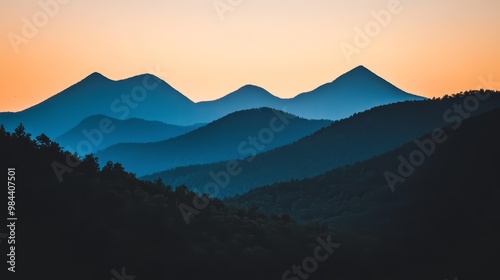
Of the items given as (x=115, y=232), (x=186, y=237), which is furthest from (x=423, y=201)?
(x=115, y=232)

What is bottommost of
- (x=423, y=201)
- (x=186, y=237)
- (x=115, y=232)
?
(x=423, y=201)

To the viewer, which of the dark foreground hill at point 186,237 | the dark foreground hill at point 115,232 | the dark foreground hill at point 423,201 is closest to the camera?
the dark foreground hill at point 115,232

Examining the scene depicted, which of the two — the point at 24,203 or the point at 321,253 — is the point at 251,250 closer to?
the point at 321,253

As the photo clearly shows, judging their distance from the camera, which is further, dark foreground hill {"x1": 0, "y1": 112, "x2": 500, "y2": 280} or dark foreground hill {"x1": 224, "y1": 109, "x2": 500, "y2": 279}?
dark foreground hill {"x1": 224, "y1": 109, "x2": 500, "y2": 279}

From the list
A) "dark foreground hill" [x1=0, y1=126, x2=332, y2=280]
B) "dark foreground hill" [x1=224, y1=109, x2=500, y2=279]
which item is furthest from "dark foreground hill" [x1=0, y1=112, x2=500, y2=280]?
"dark foreground hill" [x1=224, y1=109, x2=500, y2=279]

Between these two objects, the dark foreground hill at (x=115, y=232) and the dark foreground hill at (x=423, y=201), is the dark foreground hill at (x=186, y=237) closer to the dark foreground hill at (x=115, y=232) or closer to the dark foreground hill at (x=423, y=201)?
the dark foreground hill at (x=115, y=232)

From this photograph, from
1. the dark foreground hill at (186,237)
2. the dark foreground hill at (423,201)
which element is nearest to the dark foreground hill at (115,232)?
the dark foreground hill at (186,237)

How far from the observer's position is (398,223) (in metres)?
80.4

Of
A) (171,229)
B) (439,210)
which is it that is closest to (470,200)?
(439,210)

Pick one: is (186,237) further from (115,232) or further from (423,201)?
(423,201)

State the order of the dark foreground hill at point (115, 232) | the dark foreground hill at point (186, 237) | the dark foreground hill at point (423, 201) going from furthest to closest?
1. the dark foreground hill at point (423, 201)
2. the dark foreground hill at point (186, 237)
3. the dark foreground hill at point (115, 232)

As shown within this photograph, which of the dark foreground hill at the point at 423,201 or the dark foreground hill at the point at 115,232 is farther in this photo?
the dark foreground hill at the point at 423,201

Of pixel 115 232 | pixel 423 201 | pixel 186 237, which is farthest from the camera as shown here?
pixel 423 201

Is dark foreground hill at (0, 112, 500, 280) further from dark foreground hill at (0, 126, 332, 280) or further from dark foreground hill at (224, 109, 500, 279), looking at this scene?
dark foreground hill at (224, 109, 500, 279)
